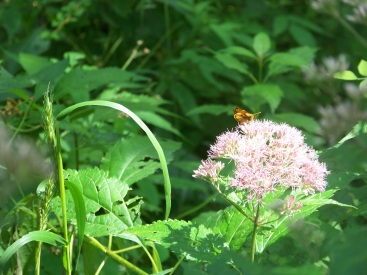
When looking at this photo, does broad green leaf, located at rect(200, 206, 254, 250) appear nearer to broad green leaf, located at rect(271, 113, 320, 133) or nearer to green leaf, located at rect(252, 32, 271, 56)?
broad green leaf, located at rect(271, 113, 320, 133)

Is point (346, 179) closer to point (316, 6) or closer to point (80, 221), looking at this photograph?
point (80, 221)

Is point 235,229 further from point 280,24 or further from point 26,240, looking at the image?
point 280,24

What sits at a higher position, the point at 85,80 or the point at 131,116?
the point at 85,80

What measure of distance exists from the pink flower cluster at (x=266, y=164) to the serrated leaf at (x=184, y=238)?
11 centimetres

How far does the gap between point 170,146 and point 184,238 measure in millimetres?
514

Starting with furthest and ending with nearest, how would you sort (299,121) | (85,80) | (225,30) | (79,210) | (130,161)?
1. (225,30)
2. (299,121)
3. (85,80)
4. (130,161)
5. (79,210)

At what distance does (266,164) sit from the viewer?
1.24 metres

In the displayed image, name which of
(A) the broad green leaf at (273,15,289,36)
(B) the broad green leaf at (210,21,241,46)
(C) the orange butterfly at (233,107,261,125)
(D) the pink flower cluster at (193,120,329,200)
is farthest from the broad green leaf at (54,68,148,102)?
(A) the broad green leaf at (273,15,289,36)

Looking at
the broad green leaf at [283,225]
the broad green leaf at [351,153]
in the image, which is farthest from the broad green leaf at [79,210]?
the broad green leaf at [351,153]

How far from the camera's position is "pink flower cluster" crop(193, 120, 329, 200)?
1220 millimetres

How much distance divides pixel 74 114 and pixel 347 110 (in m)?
0.84

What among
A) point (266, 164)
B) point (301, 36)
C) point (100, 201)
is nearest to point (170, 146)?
point (100, 201)

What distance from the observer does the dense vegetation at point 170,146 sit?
1.28m

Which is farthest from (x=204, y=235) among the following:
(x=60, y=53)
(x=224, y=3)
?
(x=224, y=3)
